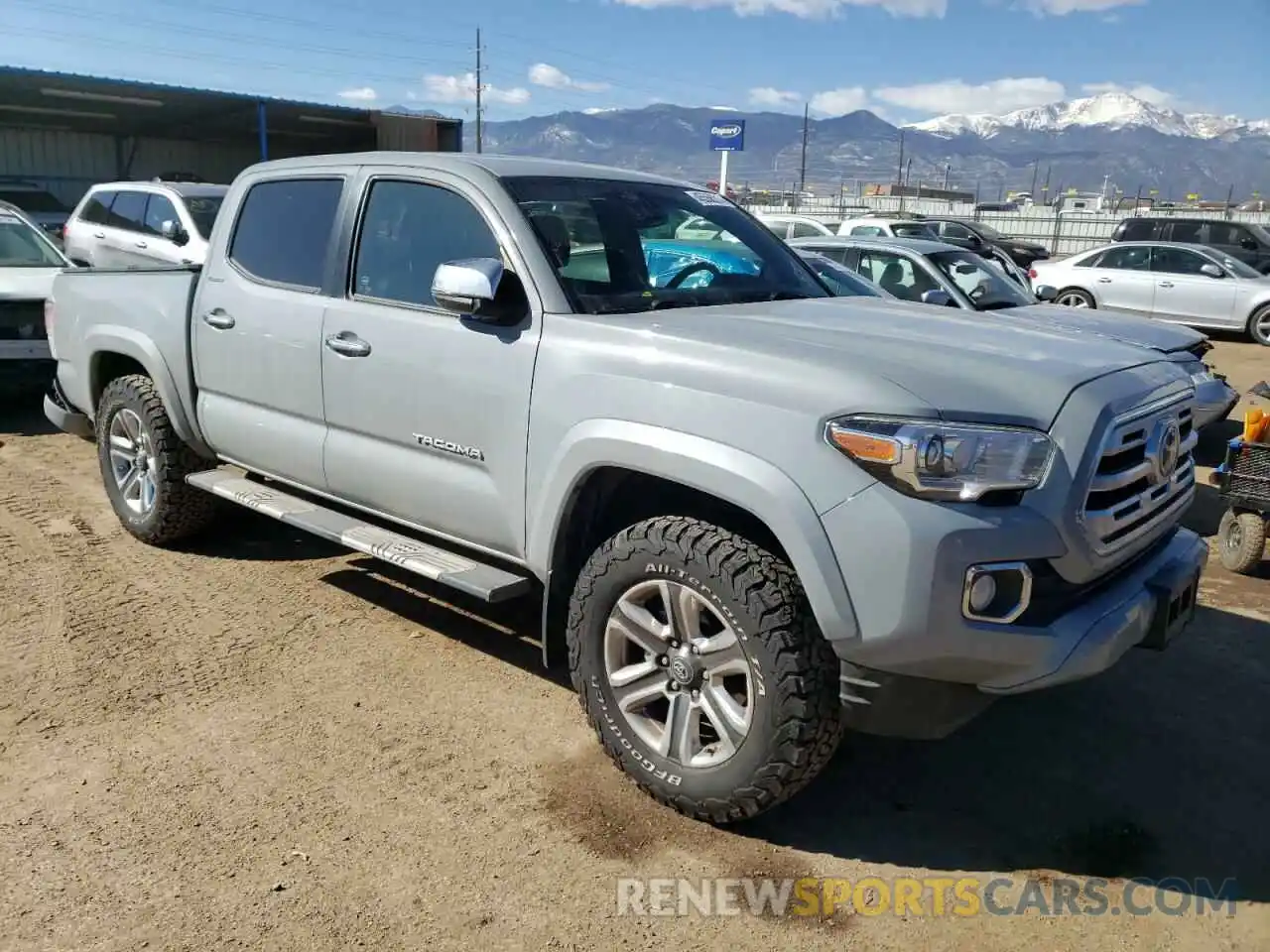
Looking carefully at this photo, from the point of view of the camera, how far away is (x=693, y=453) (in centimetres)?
292

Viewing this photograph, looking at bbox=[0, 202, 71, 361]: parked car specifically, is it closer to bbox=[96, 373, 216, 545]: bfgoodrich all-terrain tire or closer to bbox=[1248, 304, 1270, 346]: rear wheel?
bbox=[96, 373, 216, 545]: bfgoodrich all-terrain tire

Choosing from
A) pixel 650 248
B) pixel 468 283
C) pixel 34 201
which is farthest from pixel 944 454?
pixel 34 201

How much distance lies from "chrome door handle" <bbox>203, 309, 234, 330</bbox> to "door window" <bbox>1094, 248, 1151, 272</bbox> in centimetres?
1558

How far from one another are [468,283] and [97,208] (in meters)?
11.3

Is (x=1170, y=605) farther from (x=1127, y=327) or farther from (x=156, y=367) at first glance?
(x=1127, y=327)

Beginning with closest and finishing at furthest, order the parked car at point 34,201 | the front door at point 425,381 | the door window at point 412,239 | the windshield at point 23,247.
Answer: the front door at point 425,381, the door window at point 412,239, the windshield at point 23,247, the parked car at point 34,201

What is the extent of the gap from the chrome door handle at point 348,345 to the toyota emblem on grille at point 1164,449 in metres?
2.72

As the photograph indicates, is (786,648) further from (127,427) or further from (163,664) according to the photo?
(127,427)

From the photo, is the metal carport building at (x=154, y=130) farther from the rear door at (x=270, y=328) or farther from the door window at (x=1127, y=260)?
the rear door at (x=270, y=328)

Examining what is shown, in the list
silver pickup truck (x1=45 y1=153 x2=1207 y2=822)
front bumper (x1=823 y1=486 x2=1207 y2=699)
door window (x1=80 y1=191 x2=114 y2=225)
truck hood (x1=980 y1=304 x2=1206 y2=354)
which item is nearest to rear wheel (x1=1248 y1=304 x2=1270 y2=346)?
truck hood (x1=980 y1=304 x2=1206 y2=354)

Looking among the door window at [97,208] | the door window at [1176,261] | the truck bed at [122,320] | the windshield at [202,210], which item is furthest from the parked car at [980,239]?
the truck bed at [122,320]

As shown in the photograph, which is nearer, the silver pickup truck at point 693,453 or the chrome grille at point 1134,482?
the silver pickup truck at point 693,453

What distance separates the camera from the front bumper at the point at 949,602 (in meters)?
2.57

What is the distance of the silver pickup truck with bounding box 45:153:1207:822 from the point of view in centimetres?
265
